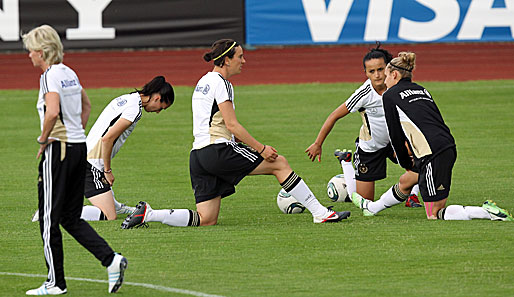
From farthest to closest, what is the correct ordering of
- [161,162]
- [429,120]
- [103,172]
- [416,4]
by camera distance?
[416,4] → [161,162] → [103,172] → [429,120]

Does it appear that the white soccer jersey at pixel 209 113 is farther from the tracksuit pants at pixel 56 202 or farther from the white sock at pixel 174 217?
the tracksuit pants at pixel 56 202

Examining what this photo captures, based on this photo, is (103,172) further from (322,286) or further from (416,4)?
(416,4)

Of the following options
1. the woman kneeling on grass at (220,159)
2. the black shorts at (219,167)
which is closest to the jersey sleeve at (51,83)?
the woman kneeling on grass at (220,159)

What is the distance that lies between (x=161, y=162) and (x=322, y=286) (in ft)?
23.3

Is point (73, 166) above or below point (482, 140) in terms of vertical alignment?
above

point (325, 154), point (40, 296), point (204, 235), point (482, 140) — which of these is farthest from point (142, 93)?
point (482, 140)

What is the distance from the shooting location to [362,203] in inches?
360

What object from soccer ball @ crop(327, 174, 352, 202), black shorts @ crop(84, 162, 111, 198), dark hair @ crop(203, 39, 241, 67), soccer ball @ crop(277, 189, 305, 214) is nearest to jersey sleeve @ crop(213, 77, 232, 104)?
dark hair @ crop(203, 39, 241, 67)

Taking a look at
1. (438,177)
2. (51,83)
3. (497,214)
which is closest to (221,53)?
(438,177)

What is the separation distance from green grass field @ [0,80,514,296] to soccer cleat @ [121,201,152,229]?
0.30 ft

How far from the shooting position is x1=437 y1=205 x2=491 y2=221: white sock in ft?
27.3

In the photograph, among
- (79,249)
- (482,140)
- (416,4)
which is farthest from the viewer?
(416,4)

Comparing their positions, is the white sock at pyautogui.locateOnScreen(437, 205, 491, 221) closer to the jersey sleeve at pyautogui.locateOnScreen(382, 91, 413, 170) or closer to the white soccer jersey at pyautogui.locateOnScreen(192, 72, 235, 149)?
the jersey sleeve at pyautogui.locateOnScreen(382, 91, 413, 170)

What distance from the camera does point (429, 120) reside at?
8539 mm
